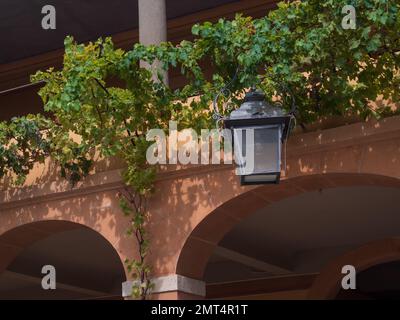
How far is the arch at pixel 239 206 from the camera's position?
7055mm

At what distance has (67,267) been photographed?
1172 centimetres

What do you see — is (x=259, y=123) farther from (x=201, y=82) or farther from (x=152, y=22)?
(x=152, y=22)

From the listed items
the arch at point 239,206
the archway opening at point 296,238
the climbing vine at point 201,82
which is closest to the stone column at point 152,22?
the climbing vine at point 201,82

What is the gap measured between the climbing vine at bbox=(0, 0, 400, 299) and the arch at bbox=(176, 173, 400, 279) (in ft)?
1.19

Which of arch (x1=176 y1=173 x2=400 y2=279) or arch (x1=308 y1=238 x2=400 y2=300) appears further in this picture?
arch (x1=308 y1=238 x2=400 y2=300)

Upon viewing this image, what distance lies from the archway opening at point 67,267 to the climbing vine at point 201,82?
4.90 feet

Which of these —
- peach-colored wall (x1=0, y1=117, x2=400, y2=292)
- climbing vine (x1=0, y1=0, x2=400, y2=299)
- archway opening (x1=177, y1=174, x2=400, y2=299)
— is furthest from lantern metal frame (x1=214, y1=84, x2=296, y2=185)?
archway opening (x1=177, y1=174, x2=400, y2=299)

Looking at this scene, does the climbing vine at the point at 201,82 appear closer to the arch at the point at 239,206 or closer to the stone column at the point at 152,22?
the arch at the point at 239,206

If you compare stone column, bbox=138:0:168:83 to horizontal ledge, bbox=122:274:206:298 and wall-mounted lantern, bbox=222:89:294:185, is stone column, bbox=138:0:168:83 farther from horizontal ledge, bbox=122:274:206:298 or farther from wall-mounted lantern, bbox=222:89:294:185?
wall-mounted lantern, bbox=222:89:294:185

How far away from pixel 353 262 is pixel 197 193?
3676 mm

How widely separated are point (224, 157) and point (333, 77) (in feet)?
3.89

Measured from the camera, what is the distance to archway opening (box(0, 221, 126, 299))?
33.8 ft

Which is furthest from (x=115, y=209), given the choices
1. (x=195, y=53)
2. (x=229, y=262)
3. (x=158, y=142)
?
(x=229, y=262)
